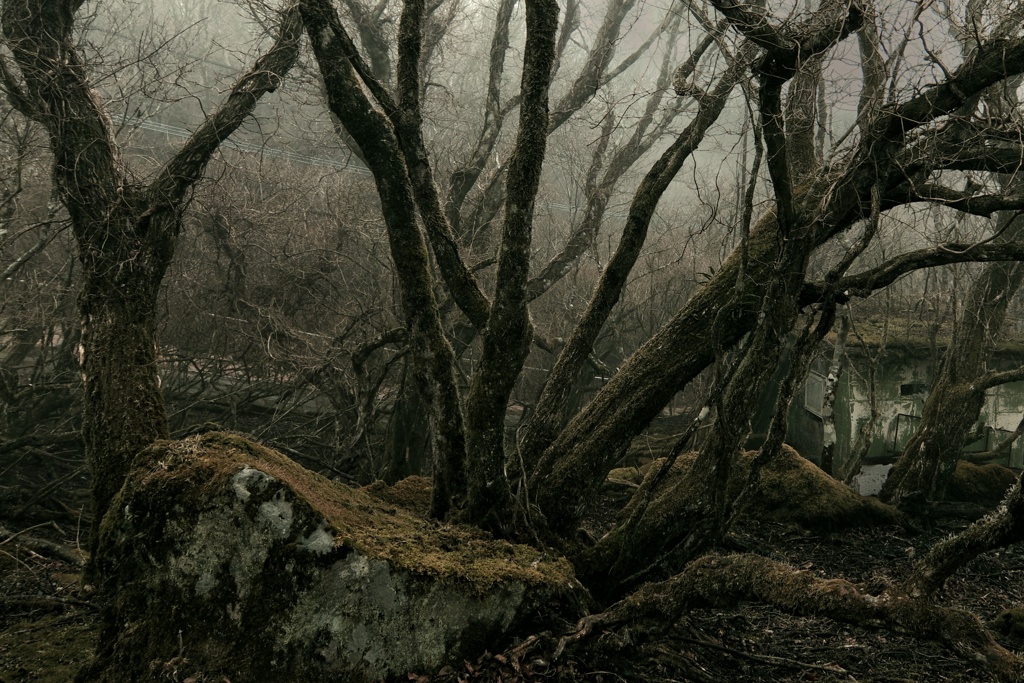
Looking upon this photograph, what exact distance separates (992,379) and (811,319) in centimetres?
469

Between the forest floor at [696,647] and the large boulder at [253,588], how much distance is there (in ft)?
1.23

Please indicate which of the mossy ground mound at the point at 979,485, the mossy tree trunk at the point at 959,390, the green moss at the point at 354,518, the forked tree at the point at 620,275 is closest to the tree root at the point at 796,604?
the forked tree at the point at 620,275

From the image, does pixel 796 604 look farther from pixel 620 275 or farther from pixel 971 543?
pixel 620 275

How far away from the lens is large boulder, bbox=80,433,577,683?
3656mm

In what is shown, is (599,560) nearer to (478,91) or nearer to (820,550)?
(820,550)

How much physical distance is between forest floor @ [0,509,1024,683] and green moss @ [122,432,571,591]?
484 mm

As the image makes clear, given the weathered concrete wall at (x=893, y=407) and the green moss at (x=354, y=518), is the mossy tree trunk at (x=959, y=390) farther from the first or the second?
the green moss at (x=354, y=518)

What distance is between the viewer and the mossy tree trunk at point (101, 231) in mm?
5953

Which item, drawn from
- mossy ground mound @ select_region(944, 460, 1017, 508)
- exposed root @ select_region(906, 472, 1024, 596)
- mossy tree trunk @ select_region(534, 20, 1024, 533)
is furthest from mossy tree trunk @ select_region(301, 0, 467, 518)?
mossy ground mound @ select_region(944, 460, 1017, 508)

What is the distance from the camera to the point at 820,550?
25.3 feet

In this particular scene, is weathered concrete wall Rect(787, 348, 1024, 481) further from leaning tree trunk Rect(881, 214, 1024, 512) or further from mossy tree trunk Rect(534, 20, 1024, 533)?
mossy tree trunk Rect(534, 20, 1024, 533)

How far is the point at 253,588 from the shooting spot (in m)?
3.69

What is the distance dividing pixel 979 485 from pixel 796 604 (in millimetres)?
6733

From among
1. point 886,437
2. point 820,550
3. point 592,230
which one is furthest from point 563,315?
point 820,550
